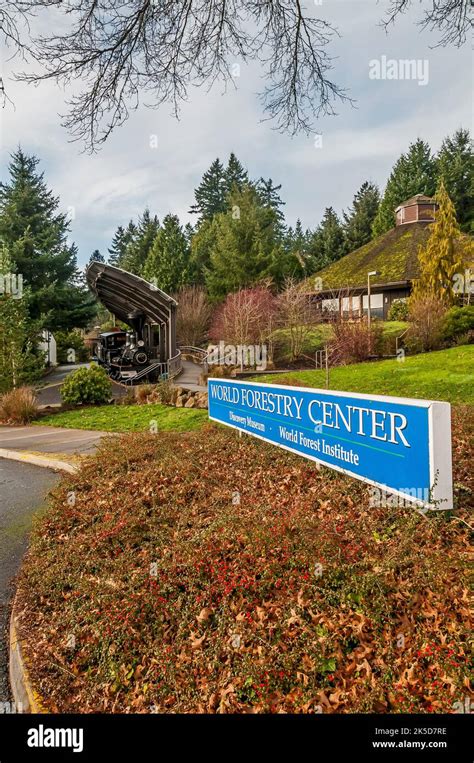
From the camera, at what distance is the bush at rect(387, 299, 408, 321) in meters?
30.6

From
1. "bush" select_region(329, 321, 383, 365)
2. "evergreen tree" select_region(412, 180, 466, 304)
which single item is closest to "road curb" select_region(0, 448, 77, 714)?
"bush" select_region(329, 321, 383, 365)

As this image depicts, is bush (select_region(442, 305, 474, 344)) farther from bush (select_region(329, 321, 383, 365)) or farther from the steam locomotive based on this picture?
the steam locomotive

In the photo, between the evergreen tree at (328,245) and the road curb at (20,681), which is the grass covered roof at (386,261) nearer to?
the evergreen tree at (328,245)

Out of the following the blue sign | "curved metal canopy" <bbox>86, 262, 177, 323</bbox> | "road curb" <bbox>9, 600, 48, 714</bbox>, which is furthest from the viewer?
"curved metal canopy" <bbox>86, 262, 177, 323</bbox>

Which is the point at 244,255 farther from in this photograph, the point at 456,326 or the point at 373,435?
the point at 373,435

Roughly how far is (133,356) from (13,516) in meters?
18.1

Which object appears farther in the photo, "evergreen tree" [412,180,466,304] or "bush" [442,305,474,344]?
"evergreen tree" [412,180,466,304]

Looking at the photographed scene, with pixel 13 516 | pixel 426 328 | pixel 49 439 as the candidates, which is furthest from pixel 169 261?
pixel 13 516

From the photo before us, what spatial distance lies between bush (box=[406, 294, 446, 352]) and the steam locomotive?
12525 millimetres

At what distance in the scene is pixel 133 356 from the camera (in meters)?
24.6

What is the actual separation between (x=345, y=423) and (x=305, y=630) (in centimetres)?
223

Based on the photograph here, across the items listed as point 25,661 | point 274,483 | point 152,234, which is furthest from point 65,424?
point 152,234

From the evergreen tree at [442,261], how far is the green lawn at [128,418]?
1931cm

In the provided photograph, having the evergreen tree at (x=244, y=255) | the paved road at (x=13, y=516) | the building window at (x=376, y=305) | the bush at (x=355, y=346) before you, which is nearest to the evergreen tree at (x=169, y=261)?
the evergreen tree at (x=244, y=255)
